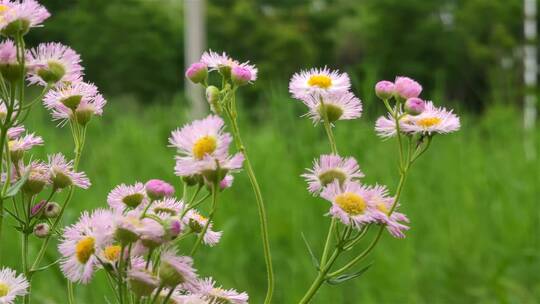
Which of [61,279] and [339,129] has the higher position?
[339,129]

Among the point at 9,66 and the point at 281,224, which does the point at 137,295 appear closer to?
the point at 9,66

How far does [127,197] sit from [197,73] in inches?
3.2

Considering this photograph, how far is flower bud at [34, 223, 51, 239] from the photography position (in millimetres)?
402

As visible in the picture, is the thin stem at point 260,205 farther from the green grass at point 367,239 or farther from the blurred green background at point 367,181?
the green grass at point 367,239

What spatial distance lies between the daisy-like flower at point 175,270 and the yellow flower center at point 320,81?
14 cm

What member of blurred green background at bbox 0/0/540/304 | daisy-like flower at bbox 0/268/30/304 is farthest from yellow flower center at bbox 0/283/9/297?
blurred green background at bbox 0/0/540/304

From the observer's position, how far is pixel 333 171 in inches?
16.1

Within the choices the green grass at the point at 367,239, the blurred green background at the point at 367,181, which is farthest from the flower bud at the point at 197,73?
the green grass at the point at 367,239

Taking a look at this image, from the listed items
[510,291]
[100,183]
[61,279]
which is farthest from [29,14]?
[100,183]

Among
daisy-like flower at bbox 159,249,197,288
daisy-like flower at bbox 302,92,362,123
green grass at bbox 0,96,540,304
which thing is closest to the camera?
daisy-like flower at bbox 159,249,197,288

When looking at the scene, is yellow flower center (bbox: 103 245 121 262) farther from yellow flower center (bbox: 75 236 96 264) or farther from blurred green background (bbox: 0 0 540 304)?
blurred green background (bbox: 0 0 540 304)

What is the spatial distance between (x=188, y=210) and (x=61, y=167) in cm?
7

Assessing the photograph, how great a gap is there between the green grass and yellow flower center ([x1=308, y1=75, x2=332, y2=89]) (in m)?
1.26

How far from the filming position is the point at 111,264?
36 cm
